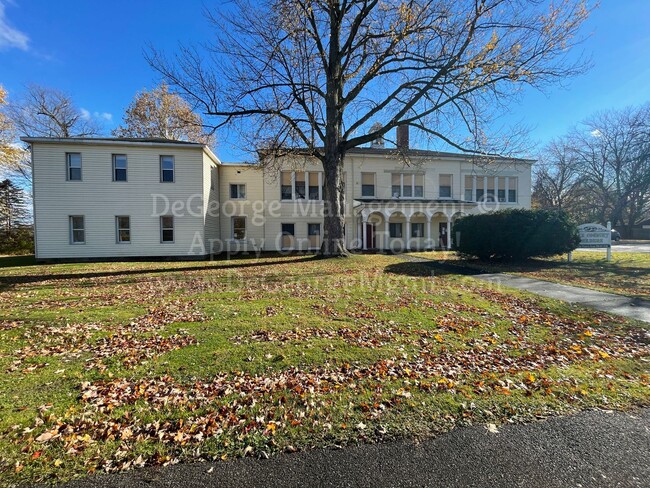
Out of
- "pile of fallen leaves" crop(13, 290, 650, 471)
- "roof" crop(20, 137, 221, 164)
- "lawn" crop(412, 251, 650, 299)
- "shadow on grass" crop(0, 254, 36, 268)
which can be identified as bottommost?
"pile of fallen leaves" crop(13, 290, 650, 471)

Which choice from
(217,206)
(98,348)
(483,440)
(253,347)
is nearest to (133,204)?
(217,206)

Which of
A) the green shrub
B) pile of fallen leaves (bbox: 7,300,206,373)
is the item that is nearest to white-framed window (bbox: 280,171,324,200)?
the green shrub

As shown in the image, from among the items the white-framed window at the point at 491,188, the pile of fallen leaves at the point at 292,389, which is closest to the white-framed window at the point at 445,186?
the white-framed window at the point at 491,188

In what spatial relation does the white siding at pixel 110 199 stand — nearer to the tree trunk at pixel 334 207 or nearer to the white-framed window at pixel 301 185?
the white-framed window at pixel 301 185

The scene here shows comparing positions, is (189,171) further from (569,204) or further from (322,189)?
(569,204)

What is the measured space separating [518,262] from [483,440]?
563 inches

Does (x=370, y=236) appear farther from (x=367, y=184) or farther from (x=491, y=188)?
(x=491, y=188)

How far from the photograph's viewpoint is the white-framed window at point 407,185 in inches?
968

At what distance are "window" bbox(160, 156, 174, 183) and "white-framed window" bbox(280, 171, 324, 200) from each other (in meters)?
7.37

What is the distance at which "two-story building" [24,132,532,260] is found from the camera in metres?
17.4

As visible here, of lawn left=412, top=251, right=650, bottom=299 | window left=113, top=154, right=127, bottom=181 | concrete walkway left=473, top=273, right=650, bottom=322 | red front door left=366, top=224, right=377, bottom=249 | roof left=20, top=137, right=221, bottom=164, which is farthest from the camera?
red front door left=366, top=224, right=377, bottom=249

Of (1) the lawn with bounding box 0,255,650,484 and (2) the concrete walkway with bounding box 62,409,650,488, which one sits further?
(1) the lawn with bounding box 0,255,650,484

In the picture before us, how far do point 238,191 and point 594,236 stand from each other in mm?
21439

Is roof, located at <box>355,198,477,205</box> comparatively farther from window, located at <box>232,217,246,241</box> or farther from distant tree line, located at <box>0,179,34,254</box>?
distant tree line, located at <box>0,179,34,254</box>
